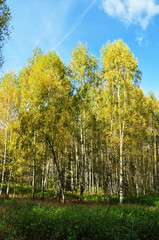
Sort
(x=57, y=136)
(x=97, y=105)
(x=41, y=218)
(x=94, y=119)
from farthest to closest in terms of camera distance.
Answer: (x=94, y=119)
(x=97, y=105)
(x=57, y=136)
(x=41, y=218)

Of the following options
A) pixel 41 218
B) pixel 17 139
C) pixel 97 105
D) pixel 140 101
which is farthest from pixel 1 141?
pixel 140 101

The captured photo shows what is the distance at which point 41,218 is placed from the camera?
5.66 meters

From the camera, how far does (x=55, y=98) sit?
42.6 ft

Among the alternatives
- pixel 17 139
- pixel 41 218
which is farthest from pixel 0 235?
pixel 17 139

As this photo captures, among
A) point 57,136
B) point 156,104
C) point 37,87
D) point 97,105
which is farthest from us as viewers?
point 156,104

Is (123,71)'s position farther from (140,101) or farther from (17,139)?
(17,139)

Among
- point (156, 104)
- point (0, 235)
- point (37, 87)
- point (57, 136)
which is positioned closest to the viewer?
point (0, 235)

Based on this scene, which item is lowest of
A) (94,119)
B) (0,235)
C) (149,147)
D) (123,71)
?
(0,235)

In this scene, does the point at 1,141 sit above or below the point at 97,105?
below

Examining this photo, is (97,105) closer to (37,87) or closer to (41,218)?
(37,87)

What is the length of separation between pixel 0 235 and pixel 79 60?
13743 mm

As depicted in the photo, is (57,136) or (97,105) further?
(97,105)

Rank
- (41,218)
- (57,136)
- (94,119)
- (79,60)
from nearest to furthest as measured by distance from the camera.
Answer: (41,218) < (57,136) < (79,60) < (94,119)

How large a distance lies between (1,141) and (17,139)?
78.1 inches
